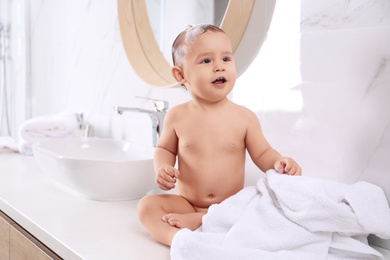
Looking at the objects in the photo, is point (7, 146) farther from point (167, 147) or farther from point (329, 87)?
point (329, 87)

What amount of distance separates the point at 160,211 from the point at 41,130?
1028 mm

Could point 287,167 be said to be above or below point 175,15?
below

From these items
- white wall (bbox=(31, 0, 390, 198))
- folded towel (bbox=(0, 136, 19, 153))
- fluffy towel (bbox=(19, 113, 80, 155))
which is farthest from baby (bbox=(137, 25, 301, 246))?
folded towel (bbox=(0, 136, 19, 153))

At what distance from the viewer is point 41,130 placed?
1664 mm

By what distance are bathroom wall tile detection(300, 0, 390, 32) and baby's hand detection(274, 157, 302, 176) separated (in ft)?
1.04

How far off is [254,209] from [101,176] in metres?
0.46

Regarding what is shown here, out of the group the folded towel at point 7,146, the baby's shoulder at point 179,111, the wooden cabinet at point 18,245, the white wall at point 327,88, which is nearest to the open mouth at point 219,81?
the baby's shoulder at point 179,111

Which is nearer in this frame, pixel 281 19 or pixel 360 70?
pixel 360 70

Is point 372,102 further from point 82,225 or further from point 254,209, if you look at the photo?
point 82,225

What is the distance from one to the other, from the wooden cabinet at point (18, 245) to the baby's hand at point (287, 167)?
0.46m

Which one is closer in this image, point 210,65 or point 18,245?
point 210,65

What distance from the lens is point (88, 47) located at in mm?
1790

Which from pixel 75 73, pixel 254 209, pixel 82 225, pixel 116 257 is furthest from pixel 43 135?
pixel 254 209

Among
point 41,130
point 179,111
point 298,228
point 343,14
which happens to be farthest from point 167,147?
point 41,130
